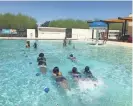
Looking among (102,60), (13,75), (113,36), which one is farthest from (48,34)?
(13,75)

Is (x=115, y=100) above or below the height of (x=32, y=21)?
below

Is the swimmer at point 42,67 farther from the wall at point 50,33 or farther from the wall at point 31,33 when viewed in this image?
the wall at point 50,33

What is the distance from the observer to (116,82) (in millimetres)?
11578

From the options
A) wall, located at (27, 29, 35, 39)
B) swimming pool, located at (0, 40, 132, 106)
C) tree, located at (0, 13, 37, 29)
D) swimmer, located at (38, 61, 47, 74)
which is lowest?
swimming pool, located at (0, 40, 132, 106)

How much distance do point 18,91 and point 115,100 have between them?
3719mm

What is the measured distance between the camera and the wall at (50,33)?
39.8 m

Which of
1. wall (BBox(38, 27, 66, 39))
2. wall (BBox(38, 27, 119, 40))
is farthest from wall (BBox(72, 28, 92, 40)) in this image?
wall (BBox(38, 27, 66, 39))

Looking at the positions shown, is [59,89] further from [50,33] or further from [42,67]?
[50,33]

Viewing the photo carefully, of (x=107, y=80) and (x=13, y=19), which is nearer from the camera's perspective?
(x=107, y=80)

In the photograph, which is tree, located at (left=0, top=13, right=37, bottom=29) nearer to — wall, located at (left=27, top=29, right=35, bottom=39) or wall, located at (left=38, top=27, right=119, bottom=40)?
wall, located at (left=27, top=29, right=35, bottom=39)

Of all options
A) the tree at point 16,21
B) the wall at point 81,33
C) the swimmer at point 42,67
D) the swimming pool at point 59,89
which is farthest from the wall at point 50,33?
the swimmer at point 42,67

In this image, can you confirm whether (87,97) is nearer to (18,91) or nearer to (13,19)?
(18,91)

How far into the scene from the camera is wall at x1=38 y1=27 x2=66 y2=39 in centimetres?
3981

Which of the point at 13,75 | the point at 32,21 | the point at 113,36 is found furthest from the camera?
the point at 32,21
